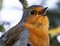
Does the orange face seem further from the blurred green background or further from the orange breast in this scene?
the blurred green background

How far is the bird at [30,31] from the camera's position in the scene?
18.2ft

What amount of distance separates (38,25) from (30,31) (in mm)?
125

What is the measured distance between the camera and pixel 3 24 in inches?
250

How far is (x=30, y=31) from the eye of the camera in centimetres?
563

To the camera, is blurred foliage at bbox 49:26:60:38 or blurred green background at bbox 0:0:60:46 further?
blurred foliage at bbox 49:26:60:38

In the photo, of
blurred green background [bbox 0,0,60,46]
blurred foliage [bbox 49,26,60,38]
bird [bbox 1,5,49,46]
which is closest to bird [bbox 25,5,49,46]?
bird [bbox 1,5,49,46]

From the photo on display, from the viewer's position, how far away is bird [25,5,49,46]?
5.62m

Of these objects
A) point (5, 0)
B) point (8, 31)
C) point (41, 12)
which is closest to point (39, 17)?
point (41, 12)

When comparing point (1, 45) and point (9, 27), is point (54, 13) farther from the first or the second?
point (1, 45)

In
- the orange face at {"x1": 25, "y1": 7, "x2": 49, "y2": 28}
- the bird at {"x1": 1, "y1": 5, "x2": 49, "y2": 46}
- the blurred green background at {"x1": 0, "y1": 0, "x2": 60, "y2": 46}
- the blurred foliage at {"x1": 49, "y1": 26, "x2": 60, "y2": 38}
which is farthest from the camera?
the blurred foliage at {"x1": 49, "y1": 26, "x2": 60, "y2": 38}

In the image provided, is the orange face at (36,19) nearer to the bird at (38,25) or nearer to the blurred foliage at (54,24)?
the bird at (38,25)

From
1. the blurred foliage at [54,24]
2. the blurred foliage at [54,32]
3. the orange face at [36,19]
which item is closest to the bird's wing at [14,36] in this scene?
the orange face at [36,19]

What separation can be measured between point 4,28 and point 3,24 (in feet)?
0.39

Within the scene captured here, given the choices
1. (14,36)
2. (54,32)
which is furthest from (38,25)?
(54,32)
